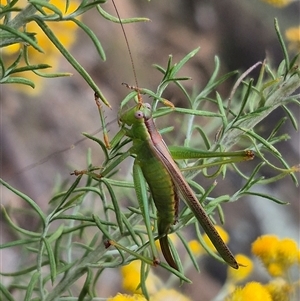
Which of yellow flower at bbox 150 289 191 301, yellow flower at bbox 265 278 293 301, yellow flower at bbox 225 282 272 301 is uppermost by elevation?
yellow flower at bbox 225 282 272 301

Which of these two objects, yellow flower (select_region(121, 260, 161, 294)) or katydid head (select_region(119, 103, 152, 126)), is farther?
yellow flower (select_region(121, 260, 161, 294))

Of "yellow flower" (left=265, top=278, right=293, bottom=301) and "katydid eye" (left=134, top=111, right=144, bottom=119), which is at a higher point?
"katydid eye" (left=134, top=111, right=144, bottom=119)

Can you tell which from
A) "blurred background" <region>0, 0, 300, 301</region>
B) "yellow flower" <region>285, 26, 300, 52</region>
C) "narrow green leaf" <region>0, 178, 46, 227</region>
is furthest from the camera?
"blurred background" <region>0, 0, 300, 301</region>

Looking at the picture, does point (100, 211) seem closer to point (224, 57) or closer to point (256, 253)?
point (256, 253)

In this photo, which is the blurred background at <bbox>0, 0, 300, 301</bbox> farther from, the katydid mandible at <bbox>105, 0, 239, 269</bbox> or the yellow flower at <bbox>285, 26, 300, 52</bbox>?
the katydid mandible at <bbox>105, 0, 239, 269</bbox>

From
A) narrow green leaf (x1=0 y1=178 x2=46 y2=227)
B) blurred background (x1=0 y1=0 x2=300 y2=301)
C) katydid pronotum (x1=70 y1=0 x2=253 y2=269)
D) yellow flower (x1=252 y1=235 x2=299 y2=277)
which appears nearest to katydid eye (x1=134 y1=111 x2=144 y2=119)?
katydid pronotum (x1=70 y1=0 x2=253 y2=269)

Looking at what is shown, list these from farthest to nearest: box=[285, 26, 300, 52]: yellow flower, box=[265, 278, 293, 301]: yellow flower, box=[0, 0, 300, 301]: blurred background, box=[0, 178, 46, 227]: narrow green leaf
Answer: box=[0, 0, 300, 301]: blurred background
box=[285, 26, 300, 52]: yellow flower
box=[265, 278, 293, 301]: yellow flower
box=[0, 178, 46, 227]: narrow green leaf

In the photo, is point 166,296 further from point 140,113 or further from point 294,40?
point 294,40
